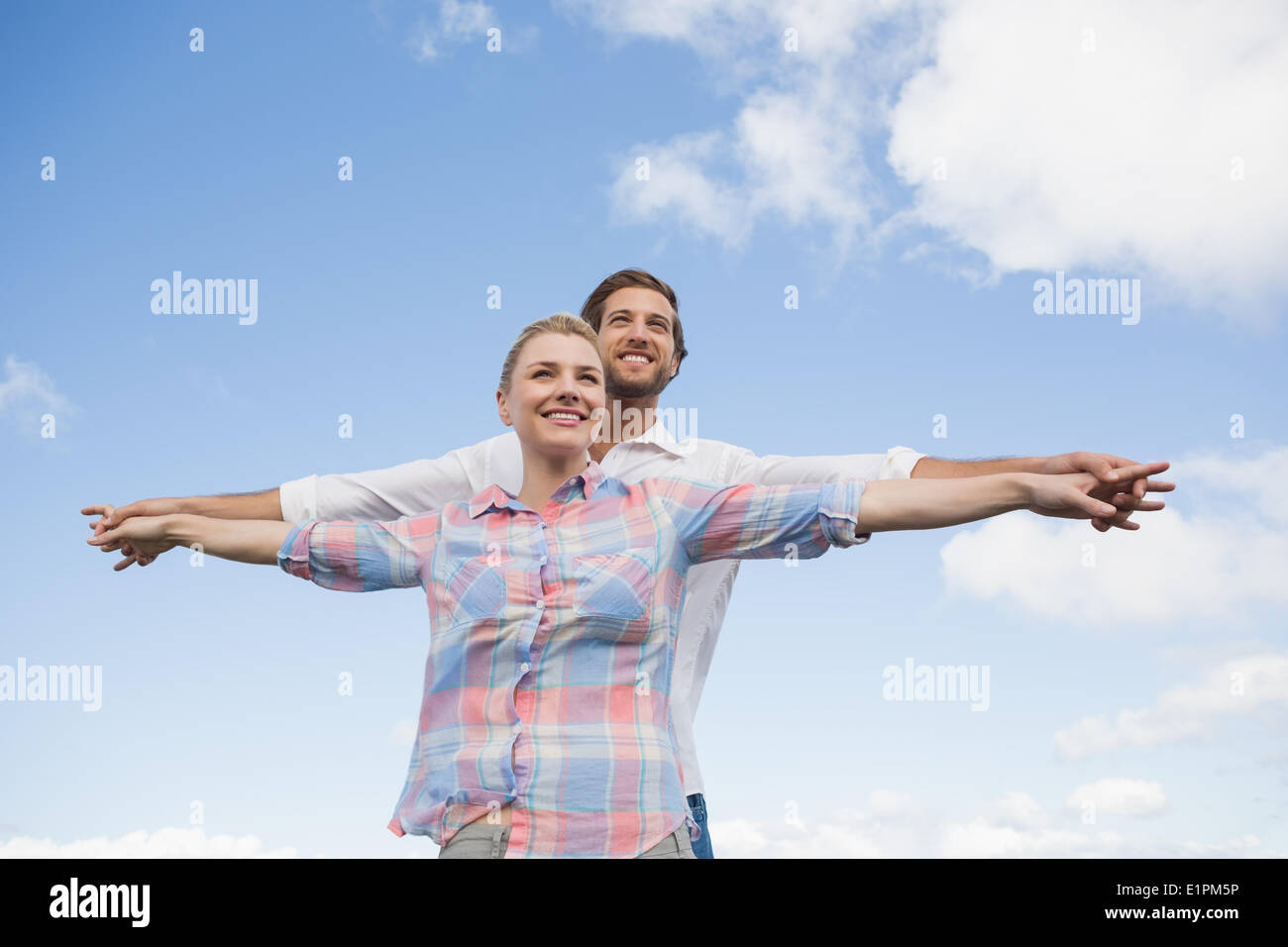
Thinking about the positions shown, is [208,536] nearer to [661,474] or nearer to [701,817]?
[661,474]

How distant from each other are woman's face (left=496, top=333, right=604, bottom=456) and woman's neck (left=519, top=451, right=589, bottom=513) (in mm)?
50

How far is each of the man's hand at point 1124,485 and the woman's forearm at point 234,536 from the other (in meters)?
2.96

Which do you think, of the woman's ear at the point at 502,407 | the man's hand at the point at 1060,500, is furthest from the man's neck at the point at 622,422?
the man's hand at the point at 1060,500

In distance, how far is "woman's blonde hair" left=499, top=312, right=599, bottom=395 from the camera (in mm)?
4348

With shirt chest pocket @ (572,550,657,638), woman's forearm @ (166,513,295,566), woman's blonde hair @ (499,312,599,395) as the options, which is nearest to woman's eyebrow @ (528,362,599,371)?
woman's blonde hair @ (499,312,599,395)

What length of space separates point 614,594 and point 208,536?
5.55 feet

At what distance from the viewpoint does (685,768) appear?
5.14 metres

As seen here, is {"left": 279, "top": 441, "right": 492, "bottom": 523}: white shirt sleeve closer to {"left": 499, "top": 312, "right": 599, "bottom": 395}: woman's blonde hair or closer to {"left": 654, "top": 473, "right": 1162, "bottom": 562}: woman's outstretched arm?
{"left": 499, "top": 312, "right": 599, "bottom": 395}: woman's blonde hair

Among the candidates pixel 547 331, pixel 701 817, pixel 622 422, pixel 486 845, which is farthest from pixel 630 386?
pixel 486 845

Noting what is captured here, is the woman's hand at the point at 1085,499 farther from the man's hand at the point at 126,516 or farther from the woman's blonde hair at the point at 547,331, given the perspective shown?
the man's hand at the point at 126,516
